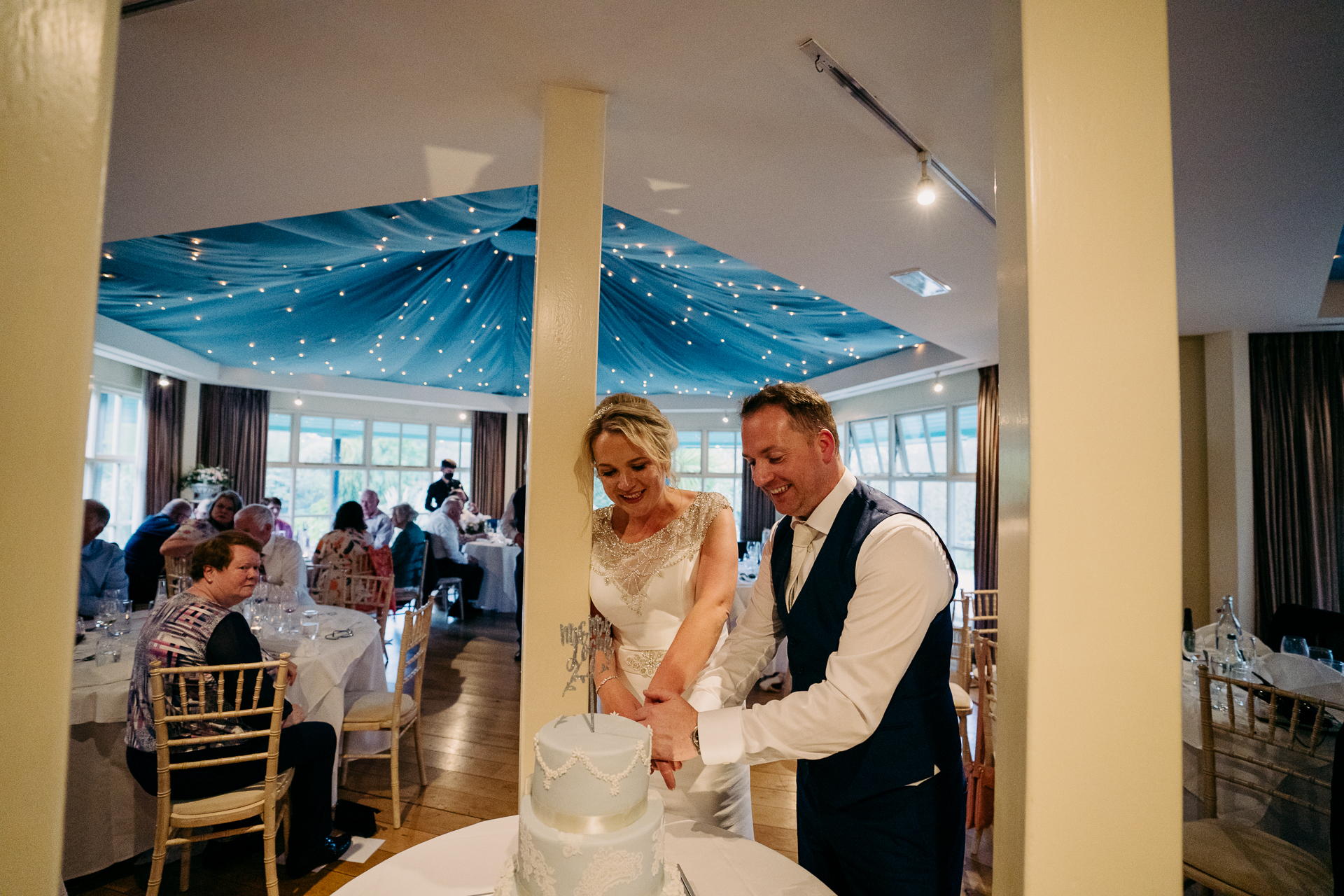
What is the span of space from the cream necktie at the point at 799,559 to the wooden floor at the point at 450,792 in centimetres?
184

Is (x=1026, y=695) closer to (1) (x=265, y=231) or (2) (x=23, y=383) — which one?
(2) (x=23, y=383)

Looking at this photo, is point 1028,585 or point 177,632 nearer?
point 1028,585

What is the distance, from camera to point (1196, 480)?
5559 mm

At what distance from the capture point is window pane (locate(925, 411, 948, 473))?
8008 millimetres

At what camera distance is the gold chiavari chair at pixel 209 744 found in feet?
7.25

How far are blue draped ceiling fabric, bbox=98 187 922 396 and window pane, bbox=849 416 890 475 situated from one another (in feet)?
3.50

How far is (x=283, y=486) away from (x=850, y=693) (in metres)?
11.8

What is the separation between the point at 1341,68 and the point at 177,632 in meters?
4.54

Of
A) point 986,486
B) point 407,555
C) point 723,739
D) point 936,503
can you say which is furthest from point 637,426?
point 936,503

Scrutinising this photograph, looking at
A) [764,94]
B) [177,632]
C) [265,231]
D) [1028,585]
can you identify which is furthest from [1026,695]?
[265,231]

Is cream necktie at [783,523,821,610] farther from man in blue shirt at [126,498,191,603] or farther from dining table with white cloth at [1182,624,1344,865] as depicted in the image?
man in blue shirt at [126,498,191,603]

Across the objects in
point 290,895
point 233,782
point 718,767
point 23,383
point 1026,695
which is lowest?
point 290,895

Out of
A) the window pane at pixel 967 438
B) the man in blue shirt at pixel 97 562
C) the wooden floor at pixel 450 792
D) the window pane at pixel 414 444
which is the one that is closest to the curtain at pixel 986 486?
the window pane at pixel 967 438

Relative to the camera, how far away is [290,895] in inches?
98.3
